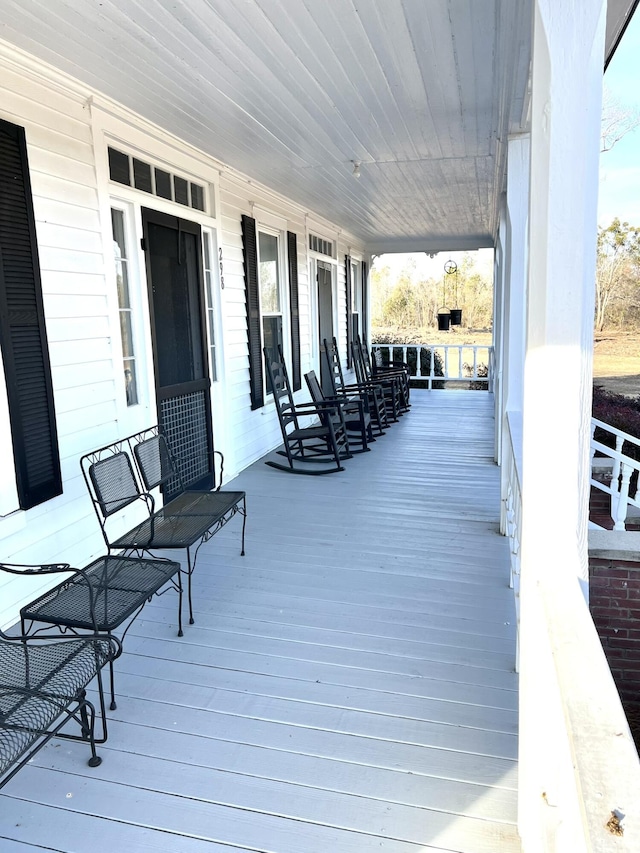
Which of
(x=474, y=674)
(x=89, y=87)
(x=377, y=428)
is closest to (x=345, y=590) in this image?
(x=474, y=674)

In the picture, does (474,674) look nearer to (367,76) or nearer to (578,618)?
(578,618)

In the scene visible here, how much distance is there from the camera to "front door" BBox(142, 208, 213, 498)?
400 cm

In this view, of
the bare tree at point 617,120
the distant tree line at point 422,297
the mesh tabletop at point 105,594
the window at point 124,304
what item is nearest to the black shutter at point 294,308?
the window at point 124,304

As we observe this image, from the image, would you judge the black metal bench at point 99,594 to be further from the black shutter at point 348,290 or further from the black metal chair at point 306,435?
the black shutter at point 348,290

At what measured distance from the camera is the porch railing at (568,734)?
771mm

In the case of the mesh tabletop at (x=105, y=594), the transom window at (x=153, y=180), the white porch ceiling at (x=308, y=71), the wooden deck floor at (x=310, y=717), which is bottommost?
the wooden deck floor at (x=310, y=717)

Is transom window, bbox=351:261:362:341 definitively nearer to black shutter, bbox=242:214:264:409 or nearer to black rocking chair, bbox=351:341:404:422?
black rocking chair, bbox=351:341:404:422

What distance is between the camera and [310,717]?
6.96 ft

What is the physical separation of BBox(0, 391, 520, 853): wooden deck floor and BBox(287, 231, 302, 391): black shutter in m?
3.41

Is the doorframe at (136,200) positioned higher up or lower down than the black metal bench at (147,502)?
higher up

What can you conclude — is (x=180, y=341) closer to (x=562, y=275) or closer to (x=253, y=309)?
(x=253, y=309)

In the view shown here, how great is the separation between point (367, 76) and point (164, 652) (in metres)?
2.89

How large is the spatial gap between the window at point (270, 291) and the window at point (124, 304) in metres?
2.39

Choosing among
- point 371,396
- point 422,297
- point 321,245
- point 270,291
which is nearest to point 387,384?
point 371,396
